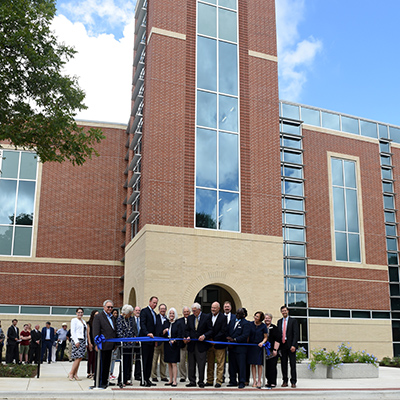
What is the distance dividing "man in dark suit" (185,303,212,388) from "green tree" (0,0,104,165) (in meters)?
6.33

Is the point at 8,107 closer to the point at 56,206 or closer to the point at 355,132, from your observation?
the point at 56,206

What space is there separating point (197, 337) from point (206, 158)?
1266 cm

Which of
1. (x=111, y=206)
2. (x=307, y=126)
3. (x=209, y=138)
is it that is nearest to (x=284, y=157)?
(x=307, y=126)

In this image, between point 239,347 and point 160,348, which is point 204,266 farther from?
point 239,347

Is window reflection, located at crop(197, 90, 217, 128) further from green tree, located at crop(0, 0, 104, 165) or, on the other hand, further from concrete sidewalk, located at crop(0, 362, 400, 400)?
concrete sidewalk, located at crop(0, 362, 400, 400)

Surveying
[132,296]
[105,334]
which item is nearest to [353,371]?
[105,334]

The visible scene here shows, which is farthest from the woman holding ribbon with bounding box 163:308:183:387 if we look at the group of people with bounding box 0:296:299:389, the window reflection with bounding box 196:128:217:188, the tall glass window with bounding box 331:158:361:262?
the tall glass window with bounding box 331:158:361:262

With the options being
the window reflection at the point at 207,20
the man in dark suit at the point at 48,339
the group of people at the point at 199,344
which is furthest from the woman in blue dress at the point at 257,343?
A: the window reflection at the point at 207,20

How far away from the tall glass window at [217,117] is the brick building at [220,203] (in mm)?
60

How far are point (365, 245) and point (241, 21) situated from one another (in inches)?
617

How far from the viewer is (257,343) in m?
12.5

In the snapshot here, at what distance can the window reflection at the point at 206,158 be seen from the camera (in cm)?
2356

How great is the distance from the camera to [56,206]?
30.0m

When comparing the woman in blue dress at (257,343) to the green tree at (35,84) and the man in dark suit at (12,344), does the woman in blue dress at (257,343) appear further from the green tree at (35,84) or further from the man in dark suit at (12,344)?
the man in dark suit at (12,344)
